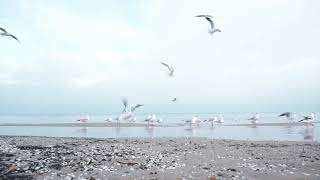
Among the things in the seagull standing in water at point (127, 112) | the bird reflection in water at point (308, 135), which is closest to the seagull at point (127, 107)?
the seagull standing in water at point (127, 112)

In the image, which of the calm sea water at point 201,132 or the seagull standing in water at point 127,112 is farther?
the seagull standing in water at point 127,112

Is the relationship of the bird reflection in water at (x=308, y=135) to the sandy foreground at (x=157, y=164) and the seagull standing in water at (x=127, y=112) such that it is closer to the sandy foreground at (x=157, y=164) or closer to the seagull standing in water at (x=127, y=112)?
the sandy foreground at (x=157, y=164)

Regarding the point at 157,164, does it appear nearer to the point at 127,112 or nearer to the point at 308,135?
the point at 308,135

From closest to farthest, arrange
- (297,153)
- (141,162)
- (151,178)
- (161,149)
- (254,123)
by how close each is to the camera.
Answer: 1. (151,178)
2. (141,162)
3. (297,153)
4. (161,149)
5. (254,123)

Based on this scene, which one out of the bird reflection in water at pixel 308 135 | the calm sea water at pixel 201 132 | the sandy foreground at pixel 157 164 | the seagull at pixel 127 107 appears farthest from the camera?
the seagull at pixel 127 107

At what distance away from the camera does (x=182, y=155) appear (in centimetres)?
1457

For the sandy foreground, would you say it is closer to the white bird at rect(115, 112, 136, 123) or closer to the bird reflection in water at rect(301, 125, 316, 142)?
the bird reflection in water at rect(301, 125, 316, 142)

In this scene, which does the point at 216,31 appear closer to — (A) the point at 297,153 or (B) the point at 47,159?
(A) the point at 297,153

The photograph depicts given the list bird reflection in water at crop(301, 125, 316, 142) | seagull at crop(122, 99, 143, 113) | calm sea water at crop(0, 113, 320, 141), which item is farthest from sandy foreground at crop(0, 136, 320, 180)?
seagull at crop(122, 99, 143, 113)

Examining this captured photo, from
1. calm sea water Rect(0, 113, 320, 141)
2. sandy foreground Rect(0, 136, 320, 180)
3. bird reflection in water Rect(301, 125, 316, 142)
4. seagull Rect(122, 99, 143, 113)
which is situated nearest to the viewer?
sandy foreground Rect(0, 136, 320, 180)

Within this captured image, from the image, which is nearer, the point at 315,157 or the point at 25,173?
the point at 25,173

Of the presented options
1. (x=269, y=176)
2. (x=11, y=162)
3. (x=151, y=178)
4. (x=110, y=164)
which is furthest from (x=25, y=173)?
(x=269, y=176)

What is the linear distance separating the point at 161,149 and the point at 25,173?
629 cm

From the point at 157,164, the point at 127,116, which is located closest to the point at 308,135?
the point at 157,164
